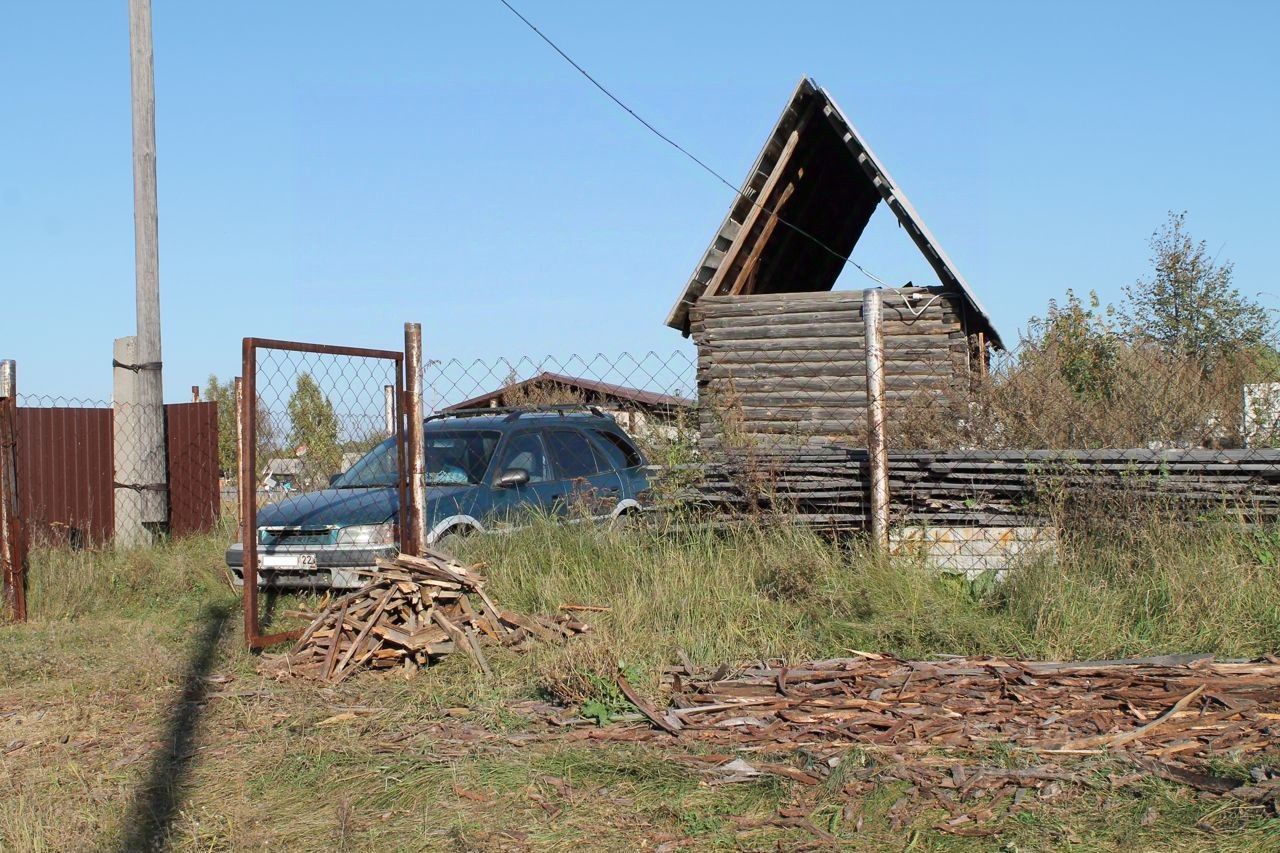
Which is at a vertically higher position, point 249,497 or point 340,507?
point 249,497

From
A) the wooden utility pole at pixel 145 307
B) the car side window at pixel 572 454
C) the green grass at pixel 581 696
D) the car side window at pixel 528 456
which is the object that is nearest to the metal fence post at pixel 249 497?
the green grass at pixel 581 696

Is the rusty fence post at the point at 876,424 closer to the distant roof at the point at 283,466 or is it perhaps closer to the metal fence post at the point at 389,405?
the metal fence post at the point at 389,405

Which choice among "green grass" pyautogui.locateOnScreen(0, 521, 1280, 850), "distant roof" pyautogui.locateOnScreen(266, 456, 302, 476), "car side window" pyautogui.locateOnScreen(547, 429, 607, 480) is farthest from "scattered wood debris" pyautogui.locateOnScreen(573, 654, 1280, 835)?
"distant roof" pyautogui.locateOnScreen(266, 456, 302, 476)

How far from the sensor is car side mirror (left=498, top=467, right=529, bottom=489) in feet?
29.6

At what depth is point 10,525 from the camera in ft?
26.8

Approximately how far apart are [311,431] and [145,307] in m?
2.33

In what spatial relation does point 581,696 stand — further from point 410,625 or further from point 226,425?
point 226,425

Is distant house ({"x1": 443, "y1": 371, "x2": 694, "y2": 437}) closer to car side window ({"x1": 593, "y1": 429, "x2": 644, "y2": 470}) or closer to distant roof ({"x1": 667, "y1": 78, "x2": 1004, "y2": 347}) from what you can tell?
car side window ({"x1": 593, "y1": 429, "x2": 644, "y2": 470})

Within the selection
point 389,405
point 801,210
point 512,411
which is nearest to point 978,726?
point 389,405

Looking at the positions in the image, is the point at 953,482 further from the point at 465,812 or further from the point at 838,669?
the point at 465,812

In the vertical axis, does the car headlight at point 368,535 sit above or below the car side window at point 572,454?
below

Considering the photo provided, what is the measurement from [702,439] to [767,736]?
3.94 meters

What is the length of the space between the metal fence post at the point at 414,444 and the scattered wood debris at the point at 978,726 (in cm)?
245

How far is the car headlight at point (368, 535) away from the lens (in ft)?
26.3
